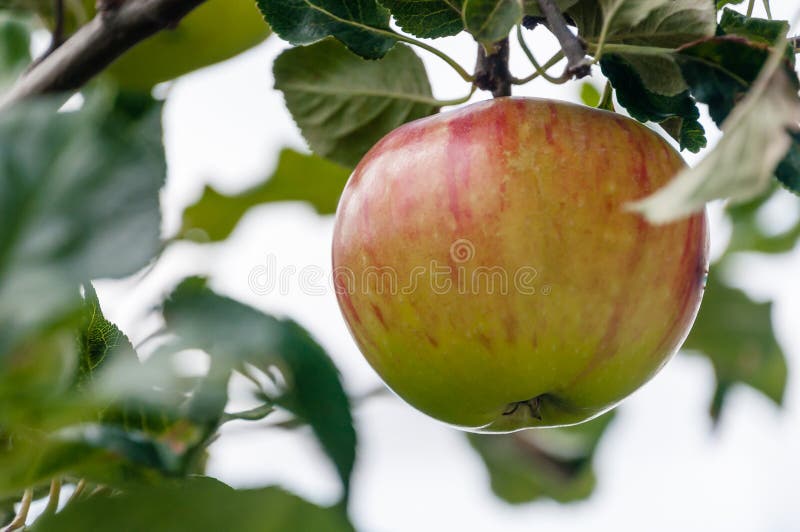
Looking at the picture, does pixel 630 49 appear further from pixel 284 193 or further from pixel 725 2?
pixel 284 193

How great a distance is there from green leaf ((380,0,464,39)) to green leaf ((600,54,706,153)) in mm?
91

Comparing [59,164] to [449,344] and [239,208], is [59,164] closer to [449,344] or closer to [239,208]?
[449,344]

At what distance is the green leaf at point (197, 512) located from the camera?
316mm

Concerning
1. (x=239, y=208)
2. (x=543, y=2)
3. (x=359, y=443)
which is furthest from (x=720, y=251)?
(x=359, y=443)

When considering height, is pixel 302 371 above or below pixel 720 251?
above

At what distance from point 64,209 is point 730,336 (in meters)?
0.90

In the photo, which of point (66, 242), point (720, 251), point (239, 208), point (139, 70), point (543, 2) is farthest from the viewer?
point (720, 251)

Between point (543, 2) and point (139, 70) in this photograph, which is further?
point (139, 70)

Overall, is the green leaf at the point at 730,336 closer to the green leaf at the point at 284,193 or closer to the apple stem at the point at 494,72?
the green leaf at the point at 284,193

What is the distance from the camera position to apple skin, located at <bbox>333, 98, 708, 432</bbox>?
0.49 metres

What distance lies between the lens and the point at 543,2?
1.64 ft

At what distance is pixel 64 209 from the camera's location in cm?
30

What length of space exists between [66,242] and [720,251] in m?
0.96

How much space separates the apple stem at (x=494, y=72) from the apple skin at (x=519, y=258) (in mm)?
50
